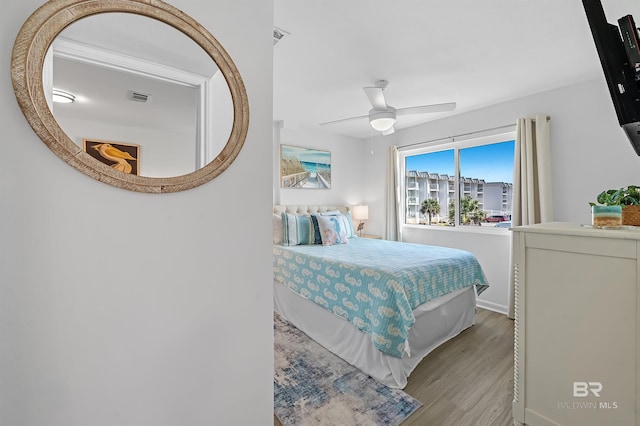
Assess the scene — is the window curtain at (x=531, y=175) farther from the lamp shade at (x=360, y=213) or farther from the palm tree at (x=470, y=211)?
the lamp shade at (x=360, y=213)

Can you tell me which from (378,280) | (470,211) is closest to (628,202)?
(378,280)

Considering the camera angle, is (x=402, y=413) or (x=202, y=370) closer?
(x=202, y=370)

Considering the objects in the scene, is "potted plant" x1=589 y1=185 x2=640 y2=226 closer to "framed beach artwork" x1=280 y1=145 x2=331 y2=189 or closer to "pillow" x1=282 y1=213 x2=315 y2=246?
"pillow" x1=282 y1=213 x2=315 y2=246

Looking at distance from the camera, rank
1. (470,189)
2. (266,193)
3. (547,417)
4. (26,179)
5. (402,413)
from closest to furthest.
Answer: (26,179), (266,193), (547,417), (402,413), (470,189)

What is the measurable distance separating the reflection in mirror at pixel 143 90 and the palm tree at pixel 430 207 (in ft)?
13.1

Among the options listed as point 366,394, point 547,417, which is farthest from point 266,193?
point 547,417

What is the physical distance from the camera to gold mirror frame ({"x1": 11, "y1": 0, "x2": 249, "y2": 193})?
27.5 inches

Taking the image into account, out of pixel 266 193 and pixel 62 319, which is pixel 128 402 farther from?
pixel 266 193

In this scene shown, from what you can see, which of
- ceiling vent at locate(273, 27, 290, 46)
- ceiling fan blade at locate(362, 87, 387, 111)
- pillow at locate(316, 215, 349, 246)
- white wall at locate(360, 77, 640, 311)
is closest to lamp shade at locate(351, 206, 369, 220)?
pillow at locate(316, 215, 349, 246)

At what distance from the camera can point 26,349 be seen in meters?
0.73

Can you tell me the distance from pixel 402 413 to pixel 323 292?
1102 millimetres

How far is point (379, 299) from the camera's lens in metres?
2.09

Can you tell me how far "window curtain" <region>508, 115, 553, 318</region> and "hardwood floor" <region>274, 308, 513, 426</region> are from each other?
3.06ft


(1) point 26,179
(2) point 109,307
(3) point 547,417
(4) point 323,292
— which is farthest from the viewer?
(4) point 323,292
